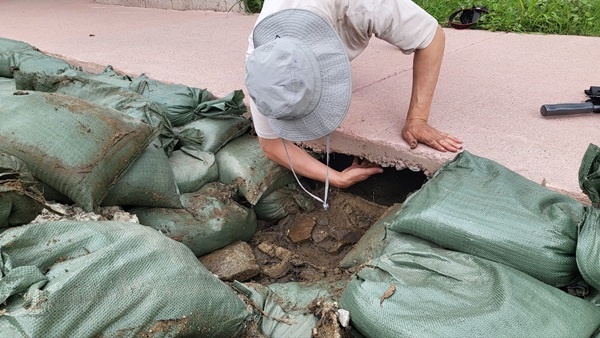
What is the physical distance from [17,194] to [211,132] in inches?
40.2

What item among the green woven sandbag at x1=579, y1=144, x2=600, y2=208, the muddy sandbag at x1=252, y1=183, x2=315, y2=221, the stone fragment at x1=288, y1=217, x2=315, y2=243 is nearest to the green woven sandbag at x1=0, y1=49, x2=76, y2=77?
the muddy sandbag at x1=252, y1=183, x2=315, y2=221

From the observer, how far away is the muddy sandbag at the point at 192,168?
2.45m

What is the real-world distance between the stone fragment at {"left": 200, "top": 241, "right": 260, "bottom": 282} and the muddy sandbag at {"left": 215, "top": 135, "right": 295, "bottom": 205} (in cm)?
26

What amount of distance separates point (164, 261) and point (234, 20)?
3.63 metres

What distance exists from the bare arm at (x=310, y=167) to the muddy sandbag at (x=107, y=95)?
0.50 metres

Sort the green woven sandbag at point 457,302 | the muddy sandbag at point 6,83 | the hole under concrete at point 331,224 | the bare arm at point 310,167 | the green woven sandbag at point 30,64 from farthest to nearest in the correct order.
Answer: the green woven sandbag at point 30,64, the muddy sandbag at point 6,83, the hole under concrete at point 331,224, the bare arm at point 310,167, the green woven sandbag at point 457,302

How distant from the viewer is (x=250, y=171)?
8.36 feet

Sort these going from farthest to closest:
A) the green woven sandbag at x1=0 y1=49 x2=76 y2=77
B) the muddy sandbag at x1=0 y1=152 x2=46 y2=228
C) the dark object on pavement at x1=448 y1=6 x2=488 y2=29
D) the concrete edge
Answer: the concrete edge → the dark object on pavement at x1=448 y1=6 x2=488 y2=29 → the green woven sandbag at x1=0 y1=49 x2=76 y2=77 → the muddy sandbag at x1=0 y1=152 x2=46 y2=228

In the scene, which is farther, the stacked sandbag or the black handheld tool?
the stacked sandbag

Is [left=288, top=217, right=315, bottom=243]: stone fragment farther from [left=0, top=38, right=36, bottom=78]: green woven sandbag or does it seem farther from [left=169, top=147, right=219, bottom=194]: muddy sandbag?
[left=0, top=38, right=36, bottom=78]: green woven sandbag

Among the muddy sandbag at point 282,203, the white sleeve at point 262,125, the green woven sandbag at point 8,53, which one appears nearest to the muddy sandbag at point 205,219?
the muddy sandbag at point 282,203

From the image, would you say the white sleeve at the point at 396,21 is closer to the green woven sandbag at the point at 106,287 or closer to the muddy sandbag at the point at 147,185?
the muddy sandbag at the point at 147,185

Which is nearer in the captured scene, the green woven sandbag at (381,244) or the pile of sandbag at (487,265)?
the pile of sandbag at (487,265)

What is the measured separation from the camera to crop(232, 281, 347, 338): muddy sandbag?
170 centimetres
